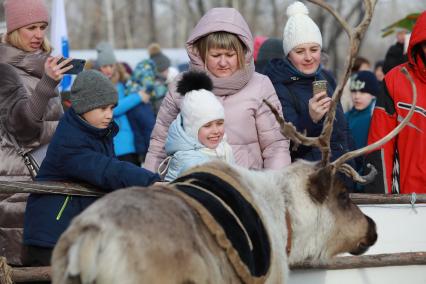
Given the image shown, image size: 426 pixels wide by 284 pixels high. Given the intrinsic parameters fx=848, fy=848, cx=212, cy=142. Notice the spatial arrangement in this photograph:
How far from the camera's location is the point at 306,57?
6.40 metres

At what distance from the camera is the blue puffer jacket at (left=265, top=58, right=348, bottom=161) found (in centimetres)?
620

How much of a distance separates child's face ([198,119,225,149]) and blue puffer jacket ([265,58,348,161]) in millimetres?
920

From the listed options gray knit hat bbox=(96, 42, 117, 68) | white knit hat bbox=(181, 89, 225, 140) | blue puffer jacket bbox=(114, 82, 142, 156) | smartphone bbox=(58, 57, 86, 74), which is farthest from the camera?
gray knit hat bbox=(96, 42, 117, 68)

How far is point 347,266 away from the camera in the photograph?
571 centimetres

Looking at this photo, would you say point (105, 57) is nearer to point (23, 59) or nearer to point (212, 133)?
point (23, 59)

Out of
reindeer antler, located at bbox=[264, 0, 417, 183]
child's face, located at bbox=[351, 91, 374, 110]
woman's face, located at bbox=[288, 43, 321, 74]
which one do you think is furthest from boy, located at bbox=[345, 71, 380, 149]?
reindeer antler, located at bbox=[264, 0, 417, 183]

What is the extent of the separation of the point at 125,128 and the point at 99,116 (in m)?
5.44

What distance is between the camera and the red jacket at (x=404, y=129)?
622 centimetres

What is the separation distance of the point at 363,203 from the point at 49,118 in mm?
2273

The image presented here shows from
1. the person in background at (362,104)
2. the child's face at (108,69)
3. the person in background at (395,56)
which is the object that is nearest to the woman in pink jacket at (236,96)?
the person in background at (362,104)

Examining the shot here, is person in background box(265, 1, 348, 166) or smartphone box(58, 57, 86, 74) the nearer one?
smartphone box(58, 57, 86, 74)

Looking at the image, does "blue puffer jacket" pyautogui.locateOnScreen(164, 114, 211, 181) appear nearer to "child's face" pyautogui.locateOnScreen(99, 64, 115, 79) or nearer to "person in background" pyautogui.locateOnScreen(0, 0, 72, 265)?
"person in background" pyautogui.locateOnScreen(0, 0, 72, 265)

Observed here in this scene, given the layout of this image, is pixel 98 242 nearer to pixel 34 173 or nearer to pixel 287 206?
pixel 287 206

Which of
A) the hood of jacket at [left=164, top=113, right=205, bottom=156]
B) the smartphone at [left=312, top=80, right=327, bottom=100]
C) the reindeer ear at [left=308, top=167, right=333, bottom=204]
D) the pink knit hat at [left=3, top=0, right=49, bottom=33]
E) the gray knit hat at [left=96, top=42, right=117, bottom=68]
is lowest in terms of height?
the gray knit hat at [left=96, top=42, right=117, bottom=68]
